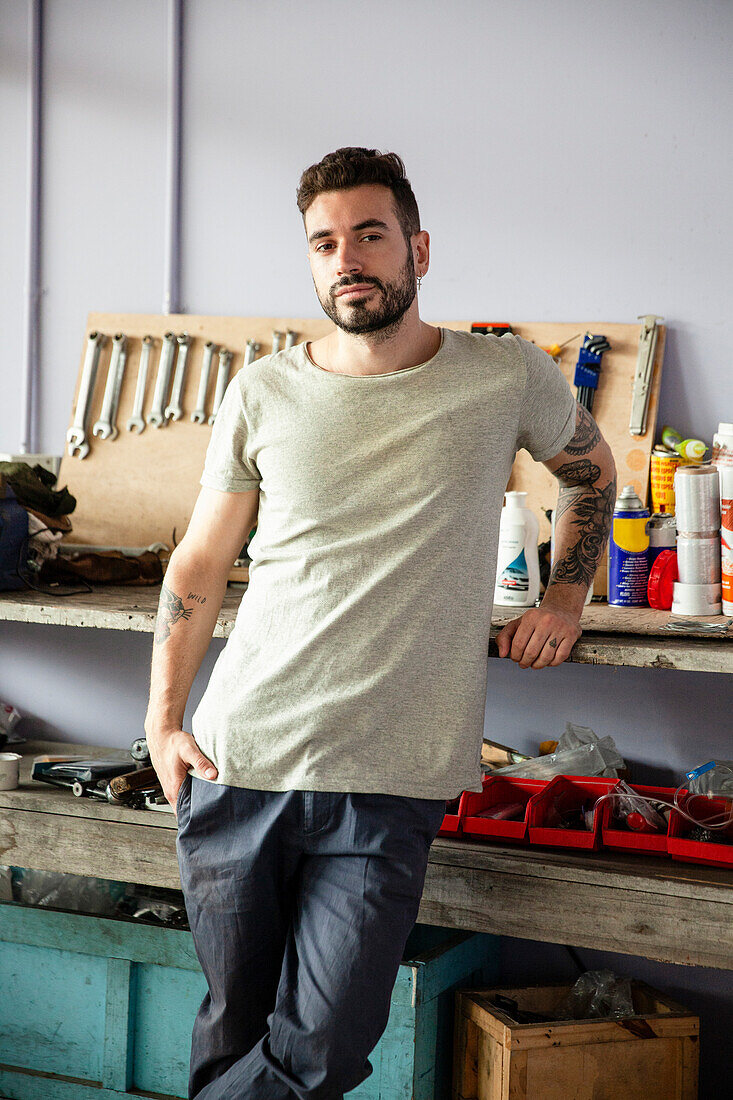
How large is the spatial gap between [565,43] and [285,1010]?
6.80ft

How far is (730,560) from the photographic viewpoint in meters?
1.87

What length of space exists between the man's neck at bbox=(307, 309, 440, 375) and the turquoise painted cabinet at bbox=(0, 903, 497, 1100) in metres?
1.14

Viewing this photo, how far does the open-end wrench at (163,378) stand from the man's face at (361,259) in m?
1.07

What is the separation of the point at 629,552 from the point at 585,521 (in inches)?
9.7

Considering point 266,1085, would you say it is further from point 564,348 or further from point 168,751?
point 564,348

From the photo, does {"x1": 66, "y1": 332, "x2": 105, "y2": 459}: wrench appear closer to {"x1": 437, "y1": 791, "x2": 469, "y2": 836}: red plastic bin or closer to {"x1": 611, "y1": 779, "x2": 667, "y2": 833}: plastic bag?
{"x1": 437, "y1": 791, "x2": 469, "y2": 836}: red plastic bin

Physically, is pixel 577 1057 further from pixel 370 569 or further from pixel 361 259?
pixel 361 259

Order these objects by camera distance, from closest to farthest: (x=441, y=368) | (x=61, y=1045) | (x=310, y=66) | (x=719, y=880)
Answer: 1. (x=441, y=368)
2. (x=719, y=880)
3. (x=61, y=1045)
4. (x=310, y=66)

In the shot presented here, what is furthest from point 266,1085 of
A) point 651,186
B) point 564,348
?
point 651,186

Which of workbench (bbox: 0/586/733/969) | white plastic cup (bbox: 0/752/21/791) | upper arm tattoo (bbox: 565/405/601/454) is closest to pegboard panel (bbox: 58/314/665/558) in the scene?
workbench (bbox: 0/586/733/969)

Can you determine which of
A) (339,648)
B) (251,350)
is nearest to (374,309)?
(339,648)

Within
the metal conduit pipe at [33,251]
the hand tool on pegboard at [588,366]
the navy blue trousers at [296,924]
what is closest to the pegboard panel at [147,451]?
the metal conduit pipe at [33,251]

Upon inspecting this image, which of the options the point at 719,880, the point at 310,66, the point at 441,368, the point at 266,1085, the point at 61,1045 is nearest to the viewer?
the point at 266,1085

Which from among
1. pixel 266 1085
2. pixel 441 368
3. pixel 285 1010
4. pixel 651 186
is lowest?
pixel 266 1085
